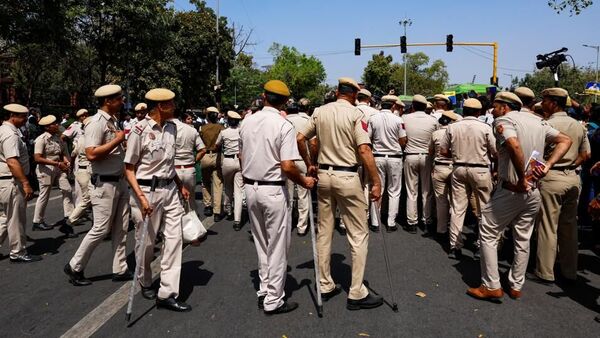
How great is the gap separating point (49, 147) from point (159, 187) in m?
4.45

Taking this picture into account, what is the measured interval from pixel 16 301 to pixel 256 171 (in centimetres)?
284

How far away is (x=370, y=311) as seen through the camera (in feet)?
14.2

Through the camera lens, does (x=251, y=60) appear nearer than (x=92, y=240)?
No

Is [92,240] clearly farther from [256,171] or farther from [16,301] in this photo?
[256,171]

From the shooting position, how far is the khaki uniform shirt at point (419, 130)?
24.6ft

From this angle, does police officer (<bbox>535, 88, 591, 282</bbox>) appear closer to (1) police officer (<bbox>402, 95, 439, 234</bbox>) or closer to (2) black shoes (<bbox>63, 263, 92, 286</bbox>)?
(1) police officer (<bbox>402, 95, 439, 234</bbox>)

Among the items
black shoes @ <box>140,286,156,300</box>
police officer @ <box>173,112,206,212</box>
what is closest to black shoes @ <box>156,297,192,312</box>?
black shoes @ <box>140,286,156,300</box>

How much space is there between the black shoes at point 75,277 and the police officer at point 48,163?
3296mm

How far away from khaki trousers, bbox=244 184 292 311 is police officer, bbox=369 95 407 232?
320cm

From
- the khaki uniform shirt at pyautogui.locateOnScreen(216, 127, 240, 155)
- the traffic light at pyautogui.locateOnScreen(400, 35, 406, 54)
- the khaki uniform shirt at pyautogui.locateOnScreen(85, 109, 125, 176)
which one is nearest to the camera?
the khaki uniform shirt at pyautogui.locateOnScreen(85, 109, 125, 176)

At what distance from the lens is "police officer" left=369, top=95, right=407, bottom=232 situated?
23.8 feet

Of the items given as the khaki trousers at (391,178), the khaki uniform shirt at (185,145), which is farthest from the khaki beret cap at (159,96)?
the khaki trousers at (391,178)

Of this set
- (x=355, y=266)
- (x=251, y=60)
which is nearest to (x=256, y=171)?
(x=355, y=266)

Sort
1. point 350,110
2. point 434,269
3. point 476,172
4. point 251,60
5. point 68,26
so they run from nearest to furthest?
point 350,110 < point 434,269 < point 476,172 < point 68,26 < point 251,60
